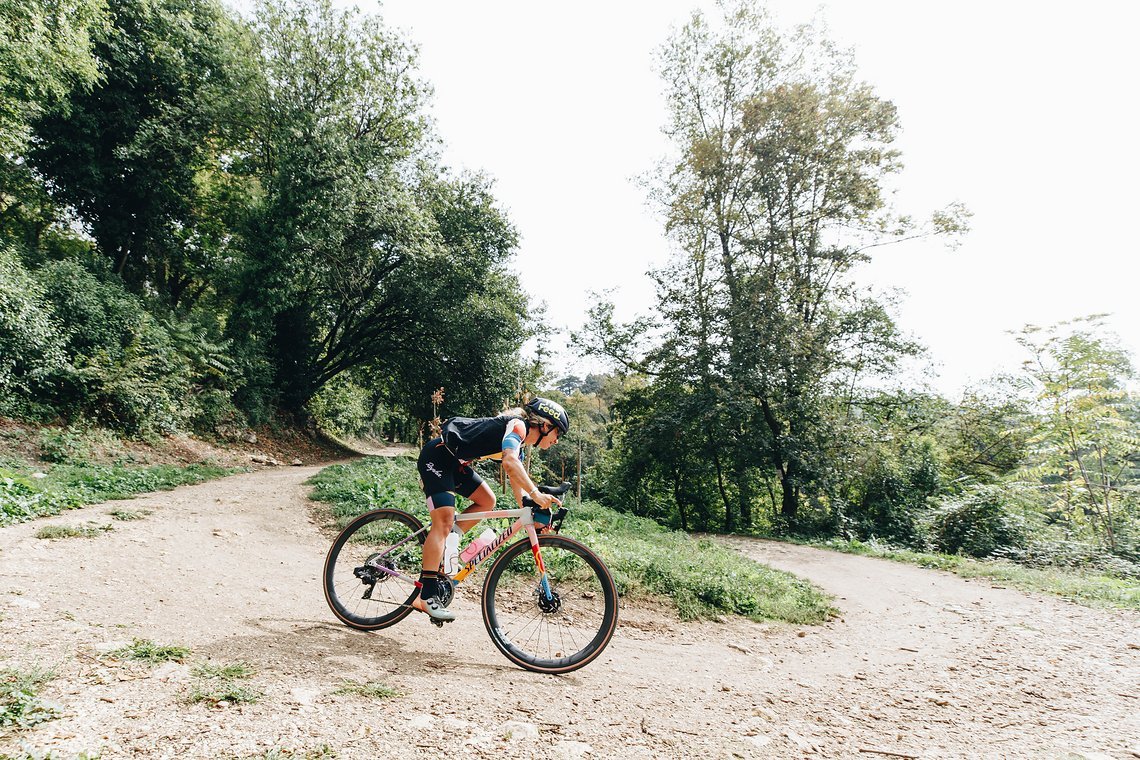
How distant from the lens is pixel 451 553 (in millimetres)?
4020

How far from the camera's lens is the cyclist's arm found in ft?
12.0

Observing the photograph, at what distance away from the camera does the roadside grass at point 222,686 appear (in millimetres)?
2602

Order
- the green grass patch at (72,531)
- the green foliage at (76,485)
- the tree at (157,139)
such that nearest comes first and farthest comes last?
the green grass patch at (72,531), the green foliage at (76,485), the tree at (157,139)

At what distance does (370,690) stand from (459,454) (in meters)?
1.62

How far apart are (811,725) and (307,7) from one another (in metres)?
25.1

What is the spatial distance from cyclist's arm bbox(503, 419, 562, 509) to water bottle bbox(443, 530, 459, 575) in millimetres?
743

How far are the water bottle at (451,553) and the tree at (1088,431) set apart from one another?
1326 cm

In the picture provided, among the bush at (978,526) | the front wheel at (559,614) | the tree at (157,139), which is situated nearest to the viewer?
the front wheel at (559,614)

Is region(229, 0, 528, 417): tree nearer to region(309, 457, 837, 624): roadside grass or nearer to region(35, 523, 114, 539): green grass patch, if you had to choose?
region(309, 457, 837, 624): roadside grass

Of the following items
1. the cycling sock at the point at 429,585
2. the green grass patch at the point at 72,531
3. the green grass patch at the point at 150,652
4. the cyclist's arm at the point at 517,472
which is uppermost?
the cyclist's arm at the point at 517,472

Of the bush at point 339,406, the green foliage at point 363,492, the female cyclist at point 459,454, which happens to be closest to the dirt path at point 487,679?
the female cyclist at point 459,454

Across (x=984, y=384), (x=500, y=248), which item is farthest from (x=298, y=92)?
(x=984, y=384)

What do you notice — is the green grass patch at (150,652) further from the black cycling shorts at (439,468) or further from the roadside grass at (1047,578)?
the roadside grass at (1047,578)

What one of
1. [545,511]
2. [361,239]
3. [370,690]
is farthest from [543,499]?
[361,239]
